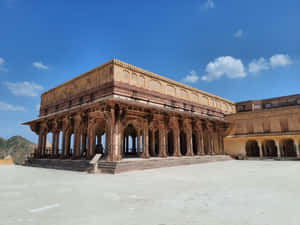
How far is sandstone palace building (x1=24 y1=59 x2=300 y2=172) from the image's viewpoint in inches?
570

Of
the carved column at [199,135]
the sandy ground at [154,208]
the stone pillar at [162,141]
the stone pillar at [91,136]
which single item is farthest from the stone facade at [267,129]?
the sandy ground at [154,208]

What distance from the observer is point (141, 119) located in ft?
52.3

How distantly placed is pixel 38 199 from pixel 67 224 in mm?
2399

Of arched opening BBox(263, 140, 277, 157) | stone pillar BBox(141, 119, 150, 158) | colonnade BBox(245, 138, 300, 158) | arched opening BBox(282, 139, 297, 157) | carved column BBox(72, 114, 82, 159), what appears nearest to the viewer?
stone pillar BBox(141, 119, 150, 158)

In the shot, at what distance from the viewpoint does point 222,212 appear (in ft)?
12.3

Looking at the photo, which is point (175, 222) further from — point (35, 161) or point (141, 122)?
point (35, 161)

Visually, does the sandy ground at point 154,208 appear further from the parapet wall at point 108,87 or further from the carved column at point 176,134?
the carved column at point 176,134

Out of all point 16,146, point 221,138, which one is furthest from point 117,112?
point 16,146

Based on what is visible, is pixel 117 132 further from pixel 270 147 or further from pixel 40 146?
pixel 270 147

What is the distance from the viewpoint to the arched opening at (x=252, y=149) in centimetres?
2778

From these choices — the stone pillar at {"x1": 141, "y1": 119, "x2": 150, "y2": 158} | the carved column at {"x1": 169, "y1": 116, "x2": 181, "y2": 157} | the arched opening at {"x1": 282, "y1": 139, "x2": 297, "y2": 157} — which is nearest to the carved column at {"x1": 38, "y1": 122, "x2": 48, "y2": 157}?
the stone pillar at {"x1": 141, "y1": 119, "x2": 150, "y2": 158}

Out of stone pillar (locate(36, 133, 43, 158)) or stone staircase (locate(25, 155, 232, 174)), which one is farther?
stone pillar (locate(36, 133, 43, 158))

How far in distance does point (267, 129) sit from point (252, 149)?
17.7 ft

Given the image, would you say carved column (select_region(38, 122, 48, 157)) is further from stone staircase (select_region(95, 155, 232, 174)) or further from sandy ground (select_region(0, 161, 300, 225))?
sandy ground (select_region(0, 161, 300, 225))
